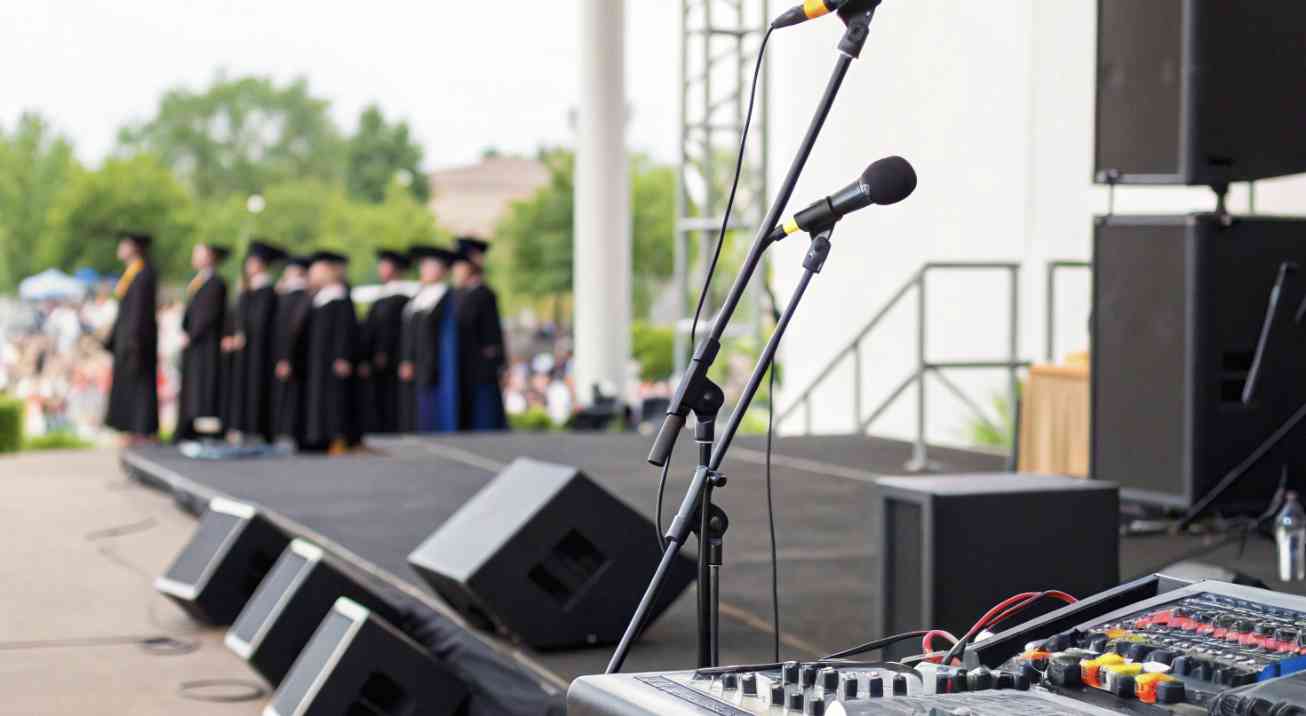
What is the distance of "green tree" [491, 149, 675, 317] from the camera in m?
Answer: 33.8

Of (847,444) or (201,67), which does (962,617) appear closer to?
(847,444)

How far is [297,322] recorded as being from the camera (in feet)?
32.4

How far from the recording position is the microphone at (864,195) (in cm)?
173

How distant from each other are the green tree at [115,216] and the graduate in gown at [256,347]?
2521 cm

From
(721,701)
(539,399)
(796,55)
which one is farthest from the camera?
(539,399)

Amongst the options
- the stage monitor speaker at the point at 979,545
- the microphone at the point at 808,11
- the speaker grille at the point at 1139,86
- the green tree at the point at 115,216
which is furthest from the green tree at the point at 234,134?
the microphone at the point at 808,11

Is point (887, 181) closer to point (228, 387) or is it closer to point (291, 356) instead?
point (291, 356)

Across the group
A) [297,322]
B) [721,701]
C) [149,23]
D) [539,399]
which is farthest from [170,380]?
[721,701]

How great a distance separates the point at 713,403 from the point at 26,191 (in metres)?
37.1

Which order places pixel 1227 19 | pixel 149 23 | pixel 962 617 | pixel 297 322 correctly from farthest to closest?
pixel 149 23, pixel 297 322, pixel 1227 19, pixel 962 617

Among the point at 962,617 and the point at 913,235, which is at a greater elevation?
the point at 913,235

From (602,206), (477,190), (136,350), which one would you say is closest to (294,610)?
(136,350)

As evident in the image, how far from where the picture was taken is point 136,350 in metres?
9.77

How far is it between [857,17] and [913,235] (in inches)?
339
